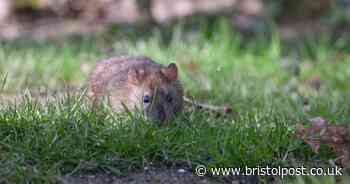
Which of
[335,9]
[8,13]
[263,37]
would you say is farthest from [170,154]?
[8,13]

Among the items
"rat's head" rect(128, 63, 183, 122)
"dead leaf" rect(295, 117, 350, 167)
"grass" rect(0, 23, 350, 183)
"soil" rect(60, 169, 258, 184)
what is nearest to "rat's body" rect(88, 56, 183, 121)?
"rat's head" rect(128, 63, 183, 122)

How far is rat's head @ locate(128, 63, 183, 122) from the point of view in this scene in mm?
5227

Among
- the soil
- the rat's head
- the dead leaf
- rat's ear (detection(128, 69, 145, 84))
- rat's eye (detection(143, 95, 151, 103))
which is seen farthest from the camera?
rat's ear (detection(128, 69, 145, 84))

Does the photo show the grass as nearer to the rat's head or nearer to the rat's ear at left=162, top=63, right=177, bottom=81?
the rat's head

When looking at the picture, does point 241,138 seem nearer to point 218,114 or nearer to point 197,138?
point 197,138

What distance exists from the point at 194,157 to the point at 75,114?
0.82 meters

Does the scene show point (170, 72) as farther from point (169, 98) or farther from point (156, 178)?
point (156, 178)

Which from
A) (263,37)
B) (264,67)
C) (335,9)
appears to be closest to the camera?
(264,67)

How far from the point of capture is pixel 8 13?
38.7ft

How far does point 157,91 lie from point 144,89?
0.35 feet

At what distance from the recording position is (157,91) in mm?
5387

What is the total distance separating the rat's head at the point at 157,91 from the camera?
523cm

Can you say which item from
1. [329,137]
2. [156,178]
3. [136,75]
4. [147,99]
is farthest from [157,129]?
[329,137]

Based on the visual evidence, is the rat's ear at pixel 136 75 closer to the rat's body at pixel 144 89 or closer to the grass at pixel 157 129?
the rat's body at pixel 144 89
